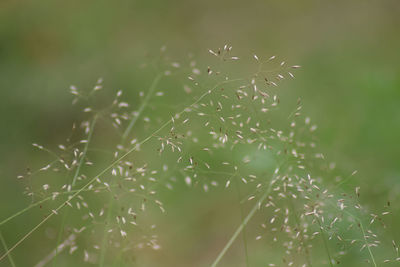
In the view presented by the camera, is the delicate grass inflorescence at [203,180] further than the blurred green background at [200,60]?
No

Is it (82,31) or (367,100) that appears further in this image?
(82,31)

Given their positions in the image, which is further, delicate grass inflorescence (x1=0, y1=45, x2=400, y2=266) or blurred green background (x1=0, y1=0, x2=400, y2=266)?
blurred green background (x1=0, y1=0, x2=400, y2=266)

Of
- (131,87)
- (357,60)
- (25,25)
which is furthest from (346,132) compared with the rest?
(25,25)

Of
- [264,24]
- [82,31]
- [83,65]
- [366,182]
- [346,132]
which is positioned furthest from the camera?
[264,24]

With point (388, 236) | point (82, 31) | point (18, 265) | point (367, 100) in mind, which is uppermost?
point (82, 31)

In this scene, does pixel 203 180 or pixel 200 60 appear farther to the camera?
pixel 200 60

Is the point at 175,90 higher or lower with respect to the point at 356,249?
higher

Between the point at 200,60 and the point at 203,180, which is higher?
the point at 200,60

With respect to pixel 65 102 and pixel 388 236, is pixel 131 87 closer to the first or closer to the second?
pixel 65 102
